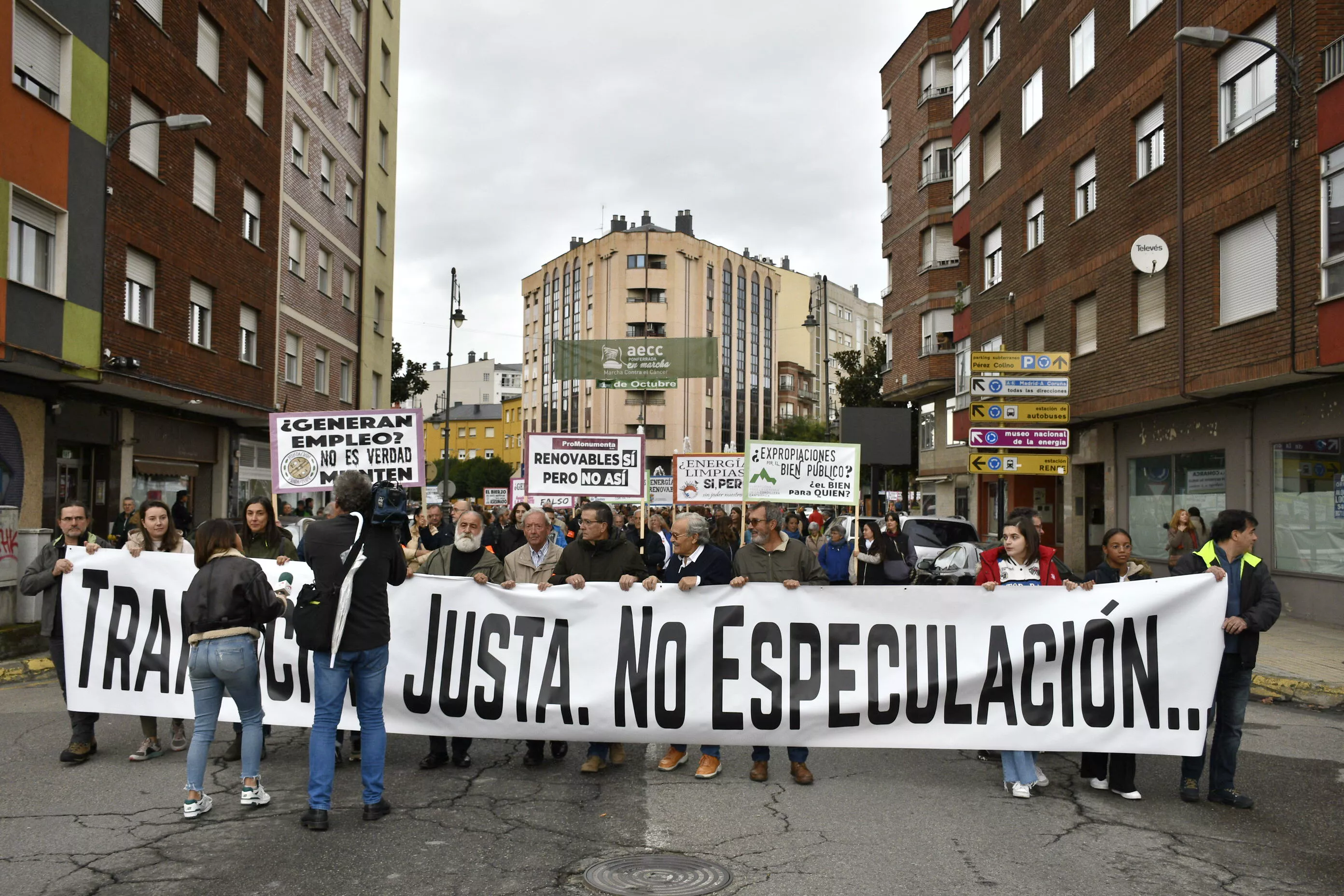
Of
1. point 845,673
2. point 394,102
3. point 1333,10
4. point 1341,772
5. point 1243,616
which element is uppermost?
point 394,102

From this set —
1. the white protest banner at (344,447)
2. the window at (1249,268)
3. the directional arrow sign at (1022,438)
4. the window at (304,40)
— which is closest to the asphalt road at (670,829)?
the white protest banner at (344,447)

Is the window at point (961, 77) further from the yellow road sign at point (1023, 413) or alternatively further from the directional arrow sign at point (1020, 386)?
the yellow road sign at point (1023, 413)

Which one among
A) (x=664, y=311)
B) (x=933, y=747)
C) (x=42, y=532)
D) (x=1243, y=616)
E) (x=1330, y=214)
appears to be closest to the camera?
(x=1243, y=616)

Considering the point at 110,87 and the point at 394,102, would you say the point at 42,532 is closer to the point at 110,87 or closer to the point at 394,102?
the point at 110,87

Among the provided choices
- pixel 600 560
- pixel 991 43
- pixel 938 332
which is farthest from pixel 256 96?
pixel 600 560

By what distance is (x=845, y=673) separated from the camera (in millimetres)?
7004

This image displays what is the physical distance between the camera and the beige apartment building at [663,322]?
94.9 metres

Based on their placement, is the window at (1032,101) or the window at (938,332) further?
the window at (938,332)

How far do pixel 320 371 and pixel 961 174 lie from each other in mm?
19347

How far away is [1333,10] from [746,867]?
1552 cm

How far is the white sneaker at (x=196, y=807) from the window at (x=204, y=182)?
19.1 metres

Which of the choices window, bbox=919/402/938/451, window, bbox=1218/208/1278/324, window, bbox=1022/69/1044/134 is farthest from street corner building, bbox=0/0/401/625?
window, bbox=919/402/938/451

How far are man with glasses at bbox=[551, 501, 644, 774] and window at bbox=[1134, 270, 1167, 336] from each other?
1544cm

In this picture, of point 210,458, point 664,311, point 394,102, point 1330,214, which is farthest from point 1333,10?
point 664,311
